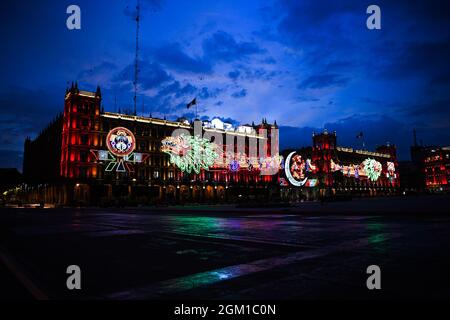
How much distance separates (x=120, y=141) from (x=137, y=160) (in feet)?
48.7

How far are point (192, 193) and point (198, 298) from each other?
284 ft

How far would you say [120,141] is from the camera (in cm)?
6075

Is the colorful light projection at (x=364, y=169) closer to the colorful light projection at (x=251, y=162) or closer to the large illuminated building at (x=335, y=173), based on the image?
the large illuminated building at (x=335, y=173)

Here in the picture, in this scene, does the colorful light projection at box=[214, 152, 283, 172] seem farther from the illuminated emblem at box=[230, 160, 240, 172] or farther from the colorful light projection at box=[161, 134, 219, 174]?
the colorful light projection at box=[161, 134, 219, 174]

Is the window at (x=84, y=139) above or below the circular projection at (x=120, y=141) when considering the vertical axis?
above

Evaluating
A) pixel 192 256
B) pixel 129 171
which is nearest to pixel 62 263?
pixel 192 256

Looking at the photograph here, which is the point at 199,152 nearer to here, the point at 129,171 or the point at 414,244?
the point at 129,171

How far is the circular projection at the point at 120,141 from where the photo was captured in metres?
59.4

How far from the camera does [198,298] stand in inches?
217

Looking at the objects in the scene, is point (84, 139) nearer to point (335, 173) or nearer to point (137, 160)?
point (137, 160)

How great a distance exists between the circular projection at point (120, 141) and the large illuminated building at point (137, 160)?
171mm

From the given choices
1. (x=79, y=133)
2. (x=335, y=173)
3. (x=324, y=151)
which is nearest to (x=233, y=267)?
(x=79, y=133)

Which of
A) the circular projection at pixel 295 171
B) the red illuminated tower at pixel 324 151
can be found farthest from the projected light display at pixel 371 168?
the circular projection at pixel 295 171

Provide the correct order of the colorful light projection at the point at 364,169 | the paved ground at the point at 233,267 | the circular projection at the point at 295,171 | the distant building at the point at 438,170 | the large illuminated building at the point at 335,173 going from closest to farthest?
the paved ground at the point at 233,267
the circular projection at the point at 295,171
the large illuminated building at the point at 335,173
the colorful light projection at the point at 364,169
the distant building at the point at 438,170
